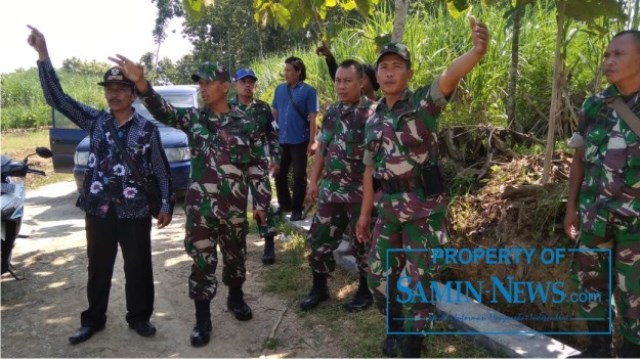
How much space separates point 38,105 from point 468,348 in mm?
22351

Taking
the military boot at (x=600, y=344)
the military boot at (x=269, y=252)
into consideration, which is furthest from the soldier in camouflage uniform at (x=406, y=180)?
the military boot at (x=269, y=252)

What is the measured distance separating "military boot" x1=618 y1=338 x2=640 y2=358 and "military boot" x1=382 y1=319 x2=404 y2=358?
1135 millimetres

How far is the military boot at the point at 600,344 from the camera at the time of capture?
2.73m

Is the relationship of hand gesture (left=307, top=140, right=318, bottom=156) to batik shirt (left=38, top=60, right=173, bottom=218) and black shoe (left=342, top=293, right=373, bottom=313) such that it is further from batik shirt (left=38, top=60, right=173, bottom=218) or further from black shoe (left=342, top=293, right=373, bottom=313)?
batik shirt (left=38, top=60, right=173, bottom=218)

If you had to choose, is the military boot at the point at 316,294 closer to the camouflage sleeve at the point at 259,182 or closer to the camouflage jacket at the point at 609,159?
the camouflage sleeve at the point at 259,182

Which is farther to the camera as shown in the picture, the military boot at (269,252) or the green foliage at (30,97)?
the green foliage at (30,97)

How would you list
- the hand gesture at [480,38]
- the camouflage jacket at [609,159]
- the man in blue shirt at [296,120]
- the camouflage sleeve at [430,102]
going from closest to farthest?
the hand gesture at [480,38]
the camouflage jacket at [609,159]
the camouflage sleeve at [430,102]
the man in blue shirt at [296,120]

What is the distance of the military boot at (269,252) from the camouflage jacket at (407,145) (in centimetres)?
215

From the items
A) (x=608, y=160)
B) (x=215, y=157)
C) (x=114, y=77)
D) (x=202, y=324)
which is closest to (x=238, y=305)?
(x=202, y=324)

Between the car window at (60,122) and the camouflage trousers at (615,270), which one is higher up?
the car window at (60,122)

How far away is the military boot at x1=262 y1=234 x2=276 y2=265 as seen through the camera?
4738 mm

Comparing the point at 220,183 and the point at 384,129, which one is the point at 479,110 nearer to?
the point at 384,129

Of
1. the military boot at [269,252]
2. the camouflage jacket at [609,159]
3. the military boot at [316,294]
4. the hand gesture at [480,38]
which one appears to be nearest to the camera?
the hand gesture at [480,38]

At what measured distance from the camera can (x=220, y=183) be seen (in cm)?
324
